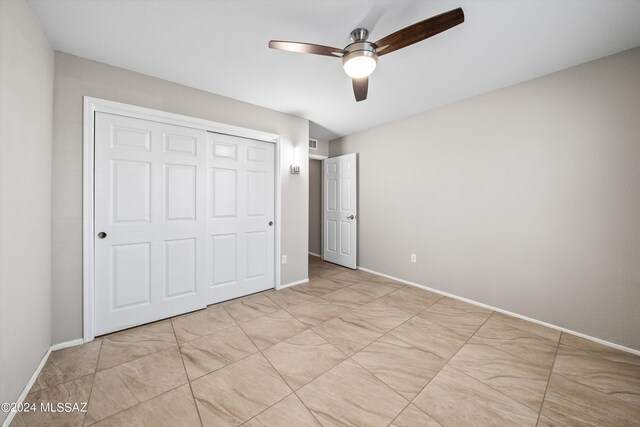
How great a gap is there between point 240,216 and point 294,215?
2.57 ft

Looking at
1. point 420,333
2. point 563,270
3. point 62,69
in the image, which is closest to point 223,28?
point 62,69

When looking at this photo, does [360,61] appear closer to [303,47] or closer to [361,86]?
[361,86]

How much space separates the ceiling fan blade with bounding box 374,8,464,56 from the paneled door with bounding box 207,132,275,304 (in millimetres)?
1957

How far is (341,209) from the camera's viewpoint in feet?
14.5

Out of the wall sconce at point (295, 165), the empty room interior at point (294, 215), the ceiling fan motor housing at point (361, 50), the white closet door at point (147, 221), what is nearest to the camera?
the empty room interior at point (294, 215)

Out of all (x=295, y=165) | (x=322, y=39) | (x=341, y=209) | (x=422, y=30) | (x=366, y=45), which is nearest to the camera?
(x=422, y=30)

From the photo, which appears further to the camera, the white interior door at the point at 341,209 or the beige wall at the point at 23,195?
the white interior door at the point at 341,209

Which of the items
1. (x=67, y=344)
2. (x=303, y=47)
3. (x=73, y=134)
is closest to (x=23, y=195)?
(x=73, y=134)

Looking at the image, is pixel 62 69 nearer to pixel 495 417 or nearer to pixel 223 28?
pixel 223 28

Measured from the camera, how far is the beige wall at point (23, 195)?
128 centimetres

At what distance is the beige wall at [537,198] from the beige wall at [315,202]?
6.74 feet

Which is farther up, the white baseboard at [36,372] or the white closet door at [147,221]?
the white closet door at [147,221]

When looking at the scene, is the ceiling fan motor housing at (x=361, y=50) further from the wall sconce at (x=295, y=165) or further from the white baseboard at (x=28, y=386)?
the white baseboard at (x=28, y=386)

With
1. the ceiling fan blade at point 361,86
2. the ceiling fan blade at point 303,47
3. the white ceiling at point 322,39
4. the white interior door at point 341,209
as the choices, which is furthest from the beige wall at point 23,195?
the white interior door at point 341,209
